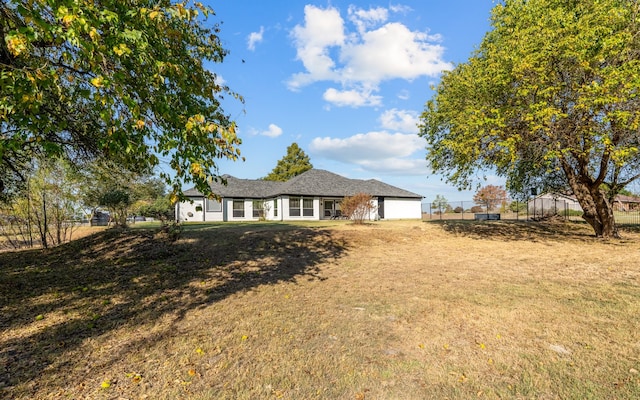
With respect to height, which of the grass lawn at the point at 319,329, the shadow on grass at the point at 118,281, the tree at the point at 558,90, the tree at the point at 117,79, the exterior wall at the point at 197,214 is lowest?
the grass lawn at the point at 319,329

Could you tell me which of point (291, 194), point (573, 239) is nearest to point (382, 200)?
point (291, 194)

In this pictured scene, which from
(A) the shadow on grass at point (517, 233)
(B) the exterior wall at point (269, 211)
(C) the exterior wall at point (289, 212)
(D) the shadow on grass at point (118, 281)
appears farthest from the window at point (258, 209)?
(A) the shadow on grass at point (517, 233)

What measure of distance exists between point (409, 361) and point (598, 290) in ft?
17.2

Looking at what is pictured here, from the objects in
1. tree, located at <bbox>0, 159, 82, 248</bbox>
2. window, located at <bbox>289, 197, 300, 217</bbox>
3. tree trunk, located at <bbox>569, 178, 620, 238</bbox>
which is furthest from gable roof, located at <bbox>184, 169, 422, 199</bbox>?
tree trunk, located at <bbox>569, 178, 620, 238</bbox>

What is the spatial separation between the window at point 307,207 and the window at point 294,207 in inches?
20.2

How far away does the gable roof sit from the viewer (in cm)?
3066

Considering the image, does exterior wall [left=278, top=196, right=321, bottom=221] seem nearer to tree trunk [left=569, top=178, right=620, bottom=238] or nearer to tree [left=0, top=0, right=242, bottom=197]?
tree trunk [left=569, top=178, right=620, bottom=238]

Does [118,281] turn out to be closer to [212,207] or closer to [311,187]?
[212,207]

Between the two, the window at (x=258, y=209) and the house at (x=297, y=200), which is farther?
the window at (x=258, y=209)

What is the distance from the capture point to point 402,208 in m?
34.7

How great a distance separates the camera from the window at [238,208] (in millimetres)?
31812

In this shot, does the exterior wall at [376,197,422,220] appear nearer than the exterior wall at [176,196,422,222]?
No

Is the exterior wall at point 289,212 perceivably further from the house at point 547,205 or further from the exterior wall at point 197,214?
the house at point 547,205

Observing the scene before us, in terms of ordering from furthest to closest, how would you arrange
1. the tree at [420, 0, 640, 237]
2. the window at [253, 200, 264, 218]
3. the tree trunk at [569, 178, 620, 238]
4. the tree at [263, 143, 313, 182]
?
the tree at [263, 143, 313, 182], the window at [253, 200, 264, 218], the tree trunk at [569, 178, 620, 238], the tree at [420, 0, 640, 237]
